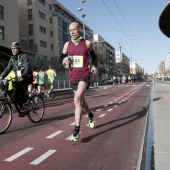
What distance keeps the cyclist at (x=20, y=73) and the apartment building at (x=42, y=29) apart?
120 feet

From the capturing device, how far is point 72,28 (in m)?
5.43

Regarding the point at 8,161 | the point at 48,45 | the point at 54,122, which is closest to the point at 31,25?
the point at 48,45

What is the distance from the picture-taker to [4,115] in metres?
6.18

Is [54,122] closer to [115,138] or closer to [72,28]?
[115,138]

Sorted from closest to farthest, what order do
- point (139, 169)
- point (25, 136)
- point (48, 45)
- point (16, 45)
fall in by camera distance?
point (139, 169)
point (25, 136)
point (16, 45)
point (48, 45)

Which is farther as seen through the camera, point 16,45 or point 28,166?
point 16,45

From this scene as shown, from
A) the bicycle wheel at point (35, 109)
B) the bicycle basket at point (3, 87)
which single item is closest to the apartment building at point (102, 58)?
the bicycle wheel at point (35, 109)

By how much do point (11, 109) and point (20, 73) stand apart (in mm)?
868

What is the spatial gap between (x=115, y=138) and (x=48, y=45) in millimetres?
51544

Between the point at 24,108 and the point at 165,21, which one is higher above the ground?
the point at 165,21

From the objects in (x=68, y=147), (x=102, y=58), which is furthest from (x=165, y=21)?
(x=102, y=58)

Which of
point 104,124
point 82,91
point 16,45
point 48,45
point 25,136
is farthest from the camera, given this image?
point 48,45

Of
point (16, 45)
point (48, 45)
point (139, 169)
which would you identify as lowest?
point (139, 169)

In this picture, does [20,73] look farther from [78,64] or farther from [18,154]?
[18,154]
